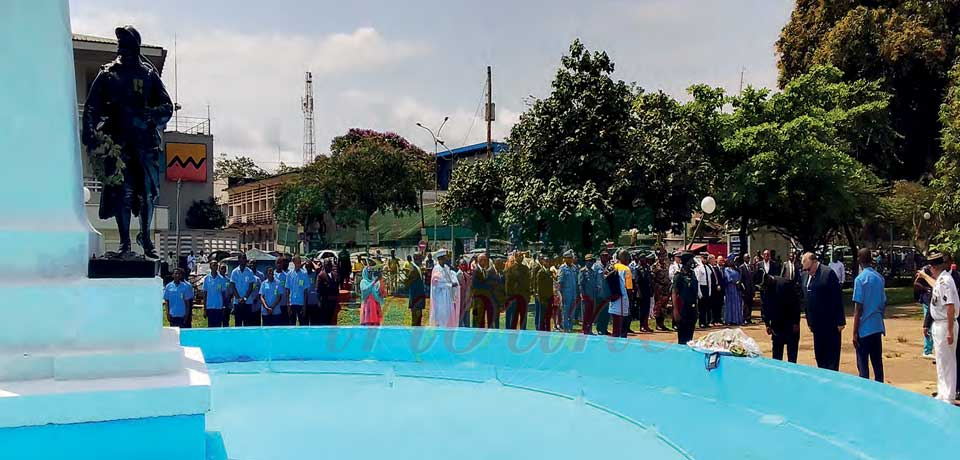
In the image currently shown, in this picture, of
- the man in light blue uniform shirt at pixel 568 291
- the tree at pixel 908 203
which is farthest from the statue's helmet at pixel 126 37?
the tree at pixel 908 203

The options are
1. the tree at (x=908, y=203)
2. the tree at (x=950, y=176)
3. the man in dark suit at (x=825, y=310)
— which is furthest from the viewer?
Result: the tree at (x=908, y=203)

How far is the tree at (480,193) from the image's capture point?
20.4 m

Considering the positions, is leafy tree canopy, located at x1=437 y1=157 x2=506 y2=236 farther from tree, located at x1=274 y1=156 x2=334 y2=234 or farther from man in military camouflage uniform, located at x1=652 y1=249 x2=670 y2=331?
tree, located at x1=274 y1=156 x2=334 y2=234

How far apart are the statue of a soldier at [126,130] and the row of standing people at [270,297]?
7582 millimetres

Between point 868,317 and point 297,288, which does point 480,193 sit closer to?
point 297,288

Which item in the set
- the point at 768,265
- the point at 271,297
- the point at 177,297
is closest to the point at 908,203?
the point at 768,265

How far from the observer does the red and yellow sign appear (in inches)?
1769

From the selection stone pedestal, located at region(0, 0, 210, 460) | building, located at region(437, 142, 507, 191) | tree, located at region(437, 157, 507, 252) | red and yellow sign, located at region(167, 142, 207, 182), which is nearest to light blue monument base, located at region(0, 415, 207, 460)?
stone pedestal, located at region(0, 0, 210, 460)

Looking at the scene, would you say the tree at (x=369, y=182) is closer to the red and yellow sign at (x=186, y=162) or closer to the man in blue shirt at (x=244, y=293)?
the red and yellow sign at (x=186, y=162)

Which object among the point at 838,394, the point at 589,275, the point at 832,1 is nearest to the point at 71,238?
the point at 838,394

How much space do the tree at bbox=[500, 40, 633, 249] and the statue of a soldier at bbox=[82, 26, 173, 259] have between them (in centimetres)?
1043

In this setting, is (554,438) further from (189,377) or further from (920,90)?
(920,90)

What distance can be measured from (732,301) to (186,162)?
1483 inches

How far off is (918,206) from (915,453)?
22358mm
